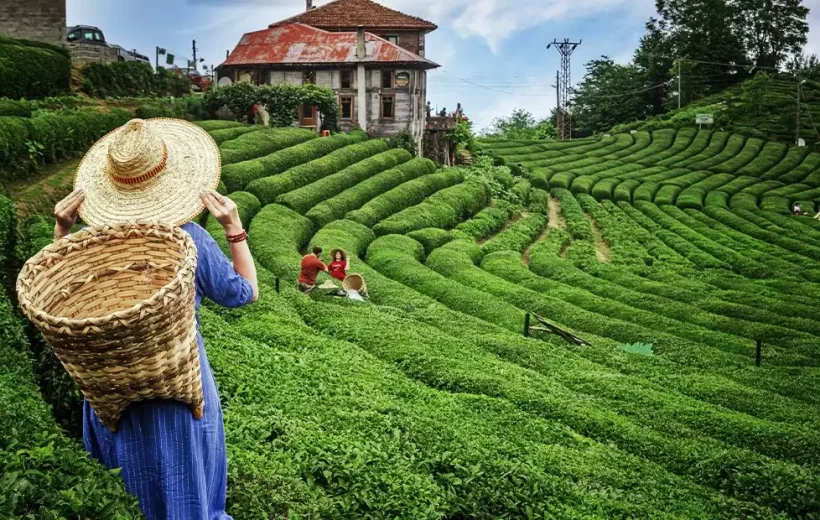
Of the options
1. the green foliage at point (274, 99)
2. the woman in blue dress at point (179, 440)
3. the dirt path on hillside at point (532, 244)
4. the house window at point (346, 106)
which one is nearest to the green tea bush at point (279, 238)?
the dirt path on hillside at point (532, 244)

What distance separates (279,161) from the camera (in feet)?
116

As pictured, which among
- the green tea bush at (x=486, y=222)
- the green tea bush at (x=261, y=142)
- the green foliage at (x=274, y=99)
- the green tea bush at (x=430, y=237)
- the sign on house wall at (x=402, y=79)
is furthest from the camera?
the sign on house wall at (x=402, y=79)

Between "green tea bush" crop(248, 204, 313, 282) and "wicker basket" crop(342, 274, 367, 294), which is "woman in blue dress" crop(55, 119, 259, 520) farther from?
"green tea bush" crop(248, 204, 313, 282)

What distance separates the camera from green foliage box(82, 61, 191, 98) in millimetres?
34312

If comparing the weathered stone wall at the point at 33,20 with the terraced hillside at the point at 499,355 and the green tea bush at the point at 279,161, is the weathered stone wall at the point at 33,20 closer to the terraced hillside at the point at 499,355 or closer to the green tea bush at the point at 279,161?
the terraced hillside at the point at 499,355

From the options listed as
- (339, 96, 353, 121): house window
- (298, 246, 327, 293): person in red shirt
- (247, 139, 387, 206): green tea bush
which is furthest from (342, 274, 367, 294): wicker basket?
(339, 96, 353, 121): house window

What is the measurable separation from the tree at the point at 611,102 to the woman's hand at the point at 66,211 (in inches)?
3310

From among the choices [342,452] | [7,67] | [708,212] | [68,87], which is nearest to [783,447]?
[342,452]

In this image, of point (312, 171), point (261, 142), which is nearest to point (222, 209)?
point (312, 171)

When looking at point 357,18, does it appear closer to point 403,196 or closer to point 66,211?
point 403,196

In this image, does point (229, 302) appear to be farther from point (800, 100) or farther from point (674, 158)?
point (800, 100)

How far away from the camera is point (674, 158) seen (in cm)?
6444

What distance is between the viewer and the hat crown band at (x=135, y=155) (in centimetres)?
556

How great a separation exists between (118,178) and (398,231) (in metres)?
27.4
